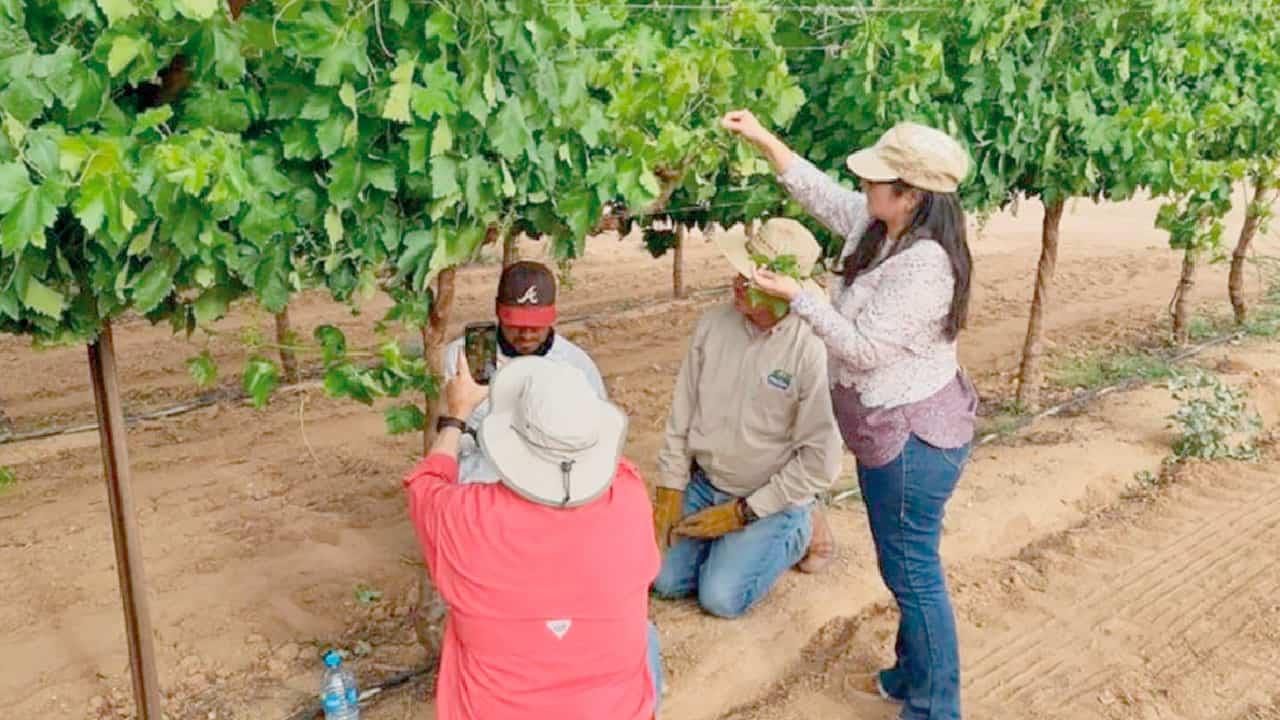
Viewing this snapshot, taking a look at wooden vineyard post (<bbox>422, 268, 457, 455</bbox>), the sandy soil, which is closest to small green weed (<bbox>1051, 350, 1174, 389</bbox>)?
the sandy soil

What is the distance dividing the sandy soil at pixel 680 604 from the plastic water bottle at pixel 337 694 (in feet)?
0.50

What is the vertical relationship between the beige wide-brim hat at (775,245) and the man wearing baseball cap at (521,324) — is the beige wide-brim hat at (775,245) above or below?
above

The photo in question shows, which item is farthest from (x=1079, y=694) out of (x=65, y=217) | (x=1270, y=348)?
(x=1270, y=348)

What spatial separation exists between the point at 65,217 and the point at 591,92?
1611 millimetres

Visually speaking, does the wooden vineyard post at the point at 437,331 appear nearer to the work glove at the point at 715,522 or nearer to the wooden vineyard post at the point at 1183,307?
the work glove at the point at 715,522

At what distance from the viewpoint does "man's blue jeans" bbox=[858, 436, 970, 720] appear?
11.4 ft

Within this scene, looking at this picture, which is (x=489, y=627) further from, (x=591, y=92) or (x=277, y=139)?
(x=591, y=92)

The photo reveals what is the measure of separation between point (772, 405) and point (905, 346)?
117cm

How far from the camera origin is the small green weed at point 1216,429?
6.55 meters

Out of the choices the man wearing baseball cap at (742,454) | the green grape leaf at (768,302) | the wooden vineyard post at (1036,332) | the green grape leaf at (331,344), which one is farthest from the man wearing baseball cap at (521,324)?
the wooden vineyard post at (1036,332)

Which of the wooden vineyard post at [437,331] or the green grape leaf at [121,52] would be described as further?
the wooden vineyard post at [437,331]

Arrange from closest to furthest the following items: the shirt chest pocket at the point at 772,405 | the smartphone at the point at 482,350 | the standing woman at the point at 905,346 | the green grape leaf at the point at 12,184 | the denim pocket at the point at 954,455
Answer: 1. the green grape leaf at the point at 12,184
2. the standing woman at the point at 905,346
3. the denim pocket at the point at 954,455
4. the smartphone at the point at 482,350
5. the shirt chest pocket at the point at 772,405

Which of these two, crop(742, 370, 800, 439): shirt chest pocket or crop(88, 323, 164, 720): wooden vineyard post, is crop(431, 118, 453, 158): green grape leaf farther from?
crop(742, 370, 800, 439): shirt chest pocket

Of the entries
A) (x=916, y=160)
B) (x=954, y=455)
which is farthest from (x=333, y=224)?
(x=954, y=455)
